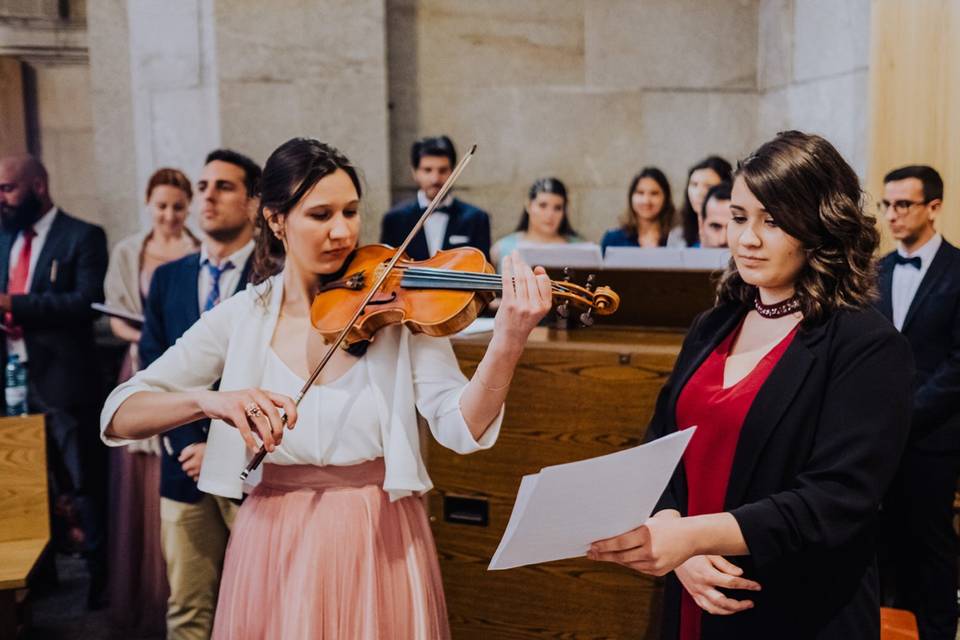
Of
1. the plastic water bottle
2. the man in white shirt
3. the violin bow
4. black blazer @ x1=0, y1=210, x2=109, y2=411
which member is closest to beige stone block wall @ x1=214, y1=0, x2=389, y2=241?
black blazer @ x1=0, y1=210, x2=109, y2=411

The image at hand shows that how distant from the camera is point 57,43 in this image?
17.3 ft

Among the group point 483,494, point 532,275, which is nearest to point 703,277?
point 483,494

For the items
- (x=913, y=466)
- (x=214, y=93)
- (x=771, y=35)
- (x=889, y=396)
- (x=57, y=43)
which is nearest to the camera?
(x=889, y=396)

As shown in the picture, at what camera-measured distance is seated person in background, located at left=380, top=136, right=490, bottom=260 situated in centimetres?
468

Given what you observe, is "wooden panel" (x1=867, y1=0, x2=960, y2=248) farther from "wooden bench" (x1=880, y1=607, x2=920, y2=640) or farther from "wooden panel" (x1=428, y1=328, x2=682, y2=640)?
"wooden bench" (x1=880, y1=607, x2=920, y2=640)

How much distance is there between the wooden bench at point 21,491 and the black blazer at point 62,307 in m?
1.35

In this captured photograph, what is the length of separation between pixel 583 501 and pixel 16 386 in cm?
338

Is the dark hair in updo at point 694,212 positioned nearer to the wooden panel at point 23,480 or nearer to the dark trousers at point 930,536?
the dark trousers at point 930,536

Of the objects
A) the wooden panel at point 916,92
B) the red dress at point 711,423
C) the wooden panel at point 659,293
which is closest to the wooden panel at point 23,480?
the wooden panel at point 659,293

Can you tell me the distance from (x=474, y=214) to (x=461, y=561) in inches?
94.2

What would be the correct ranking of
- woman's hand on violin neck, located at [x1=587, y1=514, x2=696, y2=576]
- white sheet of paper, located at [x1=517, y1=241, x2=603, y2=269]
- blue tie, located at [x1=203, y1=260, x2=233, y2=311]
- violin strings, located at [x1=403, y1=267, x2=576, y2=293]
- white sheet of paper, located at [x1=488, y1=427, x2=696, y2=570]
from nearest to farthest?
white sheet of paper, located at [x1=488, y1=427, x2=696, y2=570], woman's hand on violin neck, located at [x1=587, y1=514, x2=696, y2=576], violin strings, located at [x1=403, y1=267, x2=576, y2=293], white sheet of paper, located at [x1=517, y1=241, x2=603, y2=269], blue tie, located at [x1=203, y1=260, x2=233, y2=311]

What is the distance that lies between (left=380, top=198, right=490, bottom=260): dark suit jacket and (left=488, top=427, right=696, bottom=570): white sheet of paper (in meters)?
3.32

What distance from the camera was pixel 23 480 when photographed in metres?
2.78

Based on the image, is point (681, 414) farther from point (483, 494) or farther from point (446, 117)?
point (446, 117)
